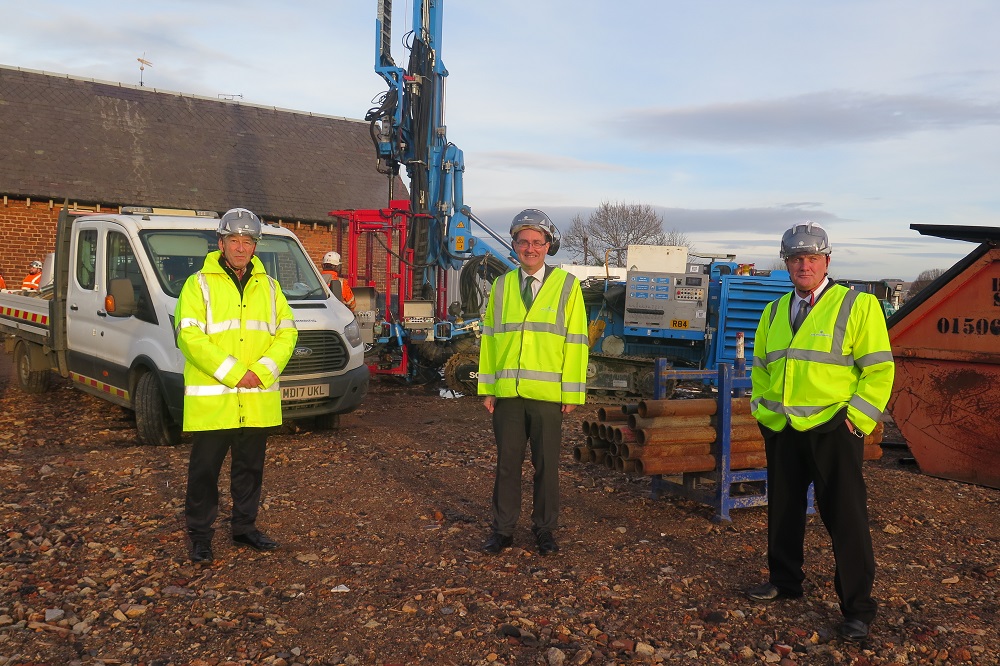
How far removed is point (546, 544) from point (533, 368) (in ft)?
3.64

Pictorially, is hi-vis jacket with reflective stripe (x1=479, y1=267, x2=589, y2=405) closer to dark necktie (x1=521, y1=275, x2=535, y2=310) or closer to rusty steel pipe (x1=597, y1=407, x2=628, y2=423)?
dark necktie (x1=521, y1=275, x2=535, y2=310)

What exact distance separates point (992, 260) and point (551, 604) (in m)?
5.29

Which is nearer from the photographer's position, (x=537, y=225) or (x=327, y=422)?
(x=537, y=225)

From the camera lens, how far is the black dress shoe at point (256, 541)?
204 inches

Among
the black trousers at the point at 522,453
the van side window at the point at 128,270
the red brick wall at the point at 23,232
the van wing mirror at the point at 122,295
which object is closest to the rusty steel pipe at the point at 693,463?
the black trousers at the point at 522,453

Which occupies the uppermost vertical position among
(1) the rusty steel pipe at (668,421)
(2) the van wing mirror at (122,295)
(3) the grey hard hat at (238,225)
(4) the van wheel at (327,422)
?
(3) the grey hard hat at (238,225)

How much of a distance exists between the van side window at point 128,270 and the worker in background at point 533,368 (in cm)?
438

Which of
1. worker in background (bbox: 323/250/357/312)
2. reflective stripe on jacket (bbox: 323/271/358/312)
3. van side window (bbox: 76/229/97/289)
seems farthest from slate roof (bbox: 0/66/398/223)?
van side window (bbox: 76/229/97/289)

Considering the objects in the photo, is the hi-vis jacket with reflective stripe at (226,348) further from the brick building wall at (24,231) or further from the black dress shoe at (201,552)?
the brick building wall at (24,231)

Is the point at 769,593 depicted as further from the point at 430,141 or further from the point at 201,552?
the point at 430,141

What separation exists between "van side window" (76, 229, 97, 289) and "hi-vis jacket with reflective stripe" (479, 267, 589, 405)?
5896 mm

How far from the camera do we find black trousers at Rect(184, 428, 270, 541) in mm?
4879

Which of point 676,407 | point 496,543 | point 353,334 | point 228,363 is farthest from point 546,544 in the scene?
point 353,334

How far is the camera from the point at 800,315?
14.1 ft
